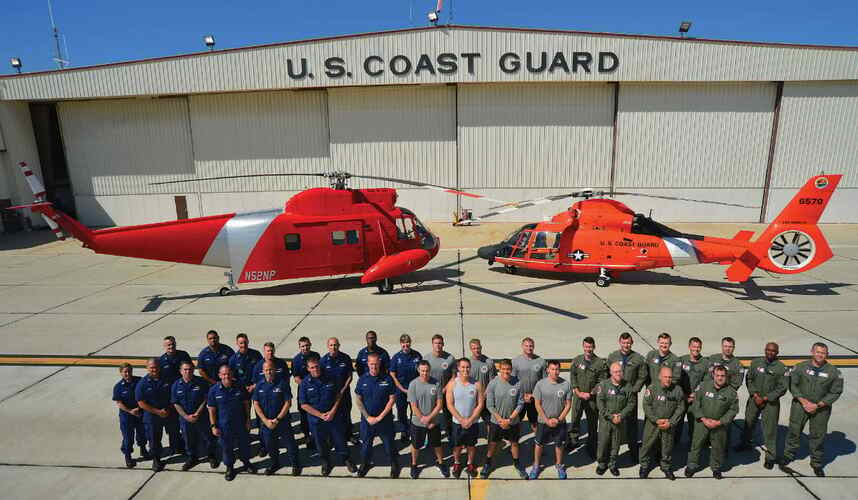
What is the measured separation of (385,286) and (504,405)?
9.36 metres

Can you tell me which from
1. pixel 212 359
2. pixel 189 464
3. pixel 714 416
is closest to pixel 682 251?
pixel 714 416

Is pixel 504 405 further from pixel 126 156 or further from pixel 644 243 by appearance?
pixel 126 156

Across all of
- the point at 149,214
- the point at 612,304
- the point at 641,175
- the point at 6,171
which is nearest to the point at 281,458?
the point at 612,304

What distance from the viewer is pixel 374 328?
448 inches

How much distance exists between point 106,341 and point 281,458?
731cm

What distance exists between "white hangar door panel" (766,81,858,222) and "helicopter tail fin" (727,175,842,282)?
18863mm

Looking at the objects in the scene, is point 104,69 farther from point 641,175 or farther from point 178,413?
point 641,175

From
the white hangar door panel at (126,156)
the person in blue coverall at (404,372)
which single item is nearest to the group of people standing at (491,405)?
the person in blue coverall at (404,372)

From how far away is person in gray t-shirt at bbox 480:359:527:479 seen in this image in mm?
5477

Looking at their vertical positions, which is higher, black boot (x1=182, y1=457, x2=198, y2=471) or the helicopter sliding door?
the helicopter sliding door

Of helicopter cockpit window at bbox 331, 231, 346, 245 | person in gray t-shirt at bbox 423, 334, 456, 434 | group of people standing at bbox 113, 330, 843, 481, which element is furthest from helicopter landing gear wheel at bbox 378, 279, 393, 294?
person in gray t-shirt at bbox 423, 334, 456, 434

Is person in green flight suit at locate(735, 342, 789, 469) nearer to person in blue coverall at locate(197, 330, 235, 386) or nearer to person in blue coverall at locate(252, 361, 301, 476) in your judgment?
person in blue coverall at locate(252, 361, 301, 476)

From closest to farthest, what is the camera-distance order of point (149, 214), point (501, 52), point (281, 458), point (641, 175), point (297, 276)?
point (281, 458) → point (297, 276) → point (501, 52) → point (641, 175) → point (149, 214)

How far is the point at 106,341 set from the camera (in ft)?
35.4
